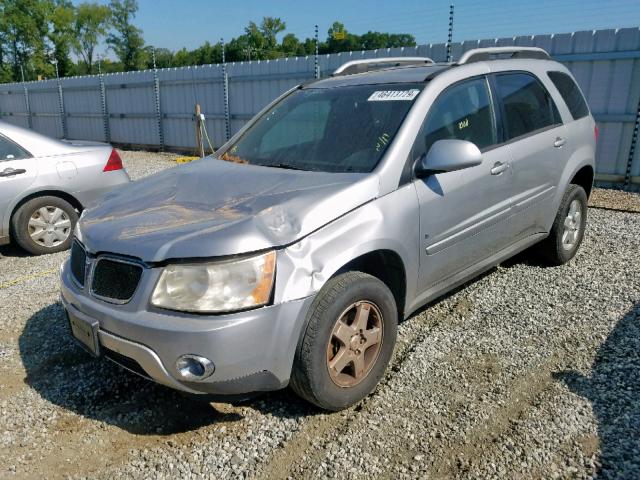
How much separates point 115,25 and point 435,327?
3329 inches

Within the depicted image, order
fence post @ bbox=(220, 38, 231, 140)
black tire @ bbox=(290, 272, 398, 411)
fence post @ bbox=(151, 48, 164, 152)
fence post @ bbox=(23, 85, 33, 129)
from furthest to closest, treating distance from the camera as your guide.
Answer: fence post @ bbox=(23, 85, 33, 129)
fence post @ bbox=(151, 48, 164, 152)
fence post @ bbox=(220, 38, 231, 140)
black tire @ bbox=(290, 272, 398, 411)

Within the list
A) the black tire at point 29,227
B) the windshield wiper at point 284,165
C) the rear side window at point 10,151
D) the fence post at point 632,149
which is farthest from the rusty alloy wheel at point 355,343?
the fence post at point 632,149

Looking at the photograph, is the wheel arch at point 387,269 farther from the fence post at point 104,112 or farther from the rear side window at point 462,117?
the fence post at point 104,112

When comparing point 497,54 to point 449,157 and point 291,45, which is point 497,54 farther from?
point 291,45

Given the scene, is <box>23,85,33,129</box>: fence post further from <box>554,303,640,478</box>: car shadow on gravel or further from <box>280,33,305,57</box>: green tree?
<box>280,33,305,57</box>: green tree

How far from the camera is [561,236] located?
4.78m

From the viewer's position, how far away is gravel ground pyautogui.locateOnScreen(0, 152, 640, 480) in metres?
2.54

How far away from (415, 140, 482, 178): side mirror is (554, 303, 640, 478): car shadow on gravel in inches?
55.7

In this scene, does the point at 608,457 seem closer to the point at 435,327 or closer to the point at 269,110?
the point at 435,327

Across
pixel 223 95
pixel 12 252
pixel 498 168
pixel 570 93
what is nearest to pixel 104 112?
pixel 223 95

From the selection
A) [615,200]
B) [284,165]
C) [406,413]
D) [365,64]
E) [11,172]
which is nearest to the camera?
[406,413]

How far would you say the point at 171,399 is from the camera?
3.12 meters

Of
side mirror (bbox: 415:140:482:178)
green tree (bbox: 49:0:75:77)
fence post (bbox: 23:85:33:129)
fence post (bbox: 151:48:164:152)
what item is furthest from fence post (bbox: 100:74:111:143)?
green tree (bbox: 49:0:75:77)

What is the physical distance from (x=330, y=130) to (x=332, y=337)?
1.47 metres
